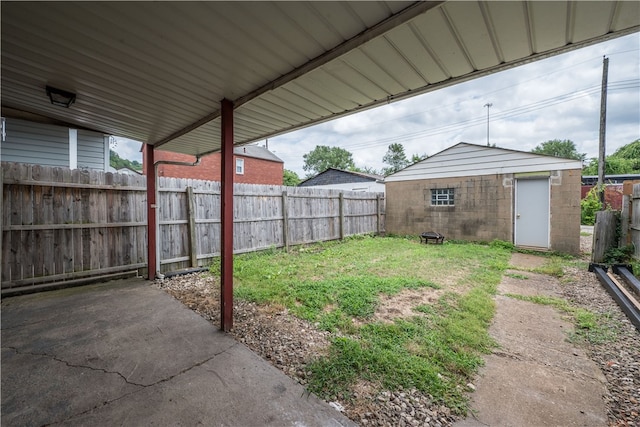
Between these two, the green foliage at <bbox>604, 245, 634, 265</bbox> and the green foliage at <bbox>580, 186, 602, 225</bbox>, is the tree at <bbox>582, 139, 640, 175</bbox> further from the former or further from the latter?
the green foliage at <bbox>604, 245, 634, 265</bbox>

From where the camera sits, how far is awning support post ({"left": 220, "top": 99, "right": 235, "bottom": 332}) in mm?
2598

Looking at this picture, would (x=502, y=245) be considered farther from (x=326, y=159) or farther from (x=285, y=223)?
(x=326, y=159)

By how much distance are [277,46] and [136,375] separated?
8.82 feet

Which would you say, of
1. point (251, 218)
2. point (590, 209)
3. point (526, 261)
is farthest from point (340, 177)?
point (590, 209)

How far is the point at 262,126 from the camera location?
3436mm

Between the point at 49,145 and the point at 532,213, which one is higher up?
the point at 49,145

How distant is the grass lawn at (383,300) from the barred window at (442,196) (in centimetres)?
288

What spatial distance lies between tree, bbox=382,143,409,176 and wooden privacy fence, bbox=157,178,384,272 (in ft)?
110

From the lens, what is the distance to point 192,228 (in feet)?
16.8

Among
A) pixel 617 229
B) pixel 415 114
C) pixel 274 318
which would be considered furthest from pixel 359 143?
pixel 274 318

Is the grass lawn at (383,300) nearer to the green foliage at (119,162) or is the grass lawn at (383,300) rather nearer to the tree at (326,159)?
the tree at (326,159)

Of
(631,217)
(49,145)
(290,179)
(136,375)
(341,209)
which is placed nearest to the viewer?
(136,375)

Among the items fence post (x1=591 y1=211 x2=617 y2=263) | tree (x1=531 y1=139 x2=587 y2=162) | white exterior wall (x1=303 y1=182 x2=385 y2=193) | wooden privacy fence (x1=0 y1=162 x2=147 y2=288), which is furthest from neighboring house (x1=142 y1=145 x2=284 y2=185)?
tree (x1=531 y1=139 x2=587 y2=162)

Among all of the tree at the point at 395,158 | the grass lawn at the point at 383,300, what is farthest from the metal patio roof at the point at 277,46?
the tree at the point at 395,158
